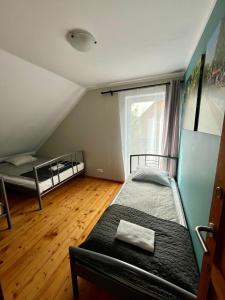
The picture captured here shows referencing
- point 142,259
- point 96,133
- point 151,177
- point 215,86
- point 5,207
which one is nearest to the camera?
point 215,86

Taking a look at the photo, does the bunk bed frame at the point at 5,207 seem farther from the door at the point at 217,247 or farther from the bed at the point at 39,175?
the door at the point at 217,247

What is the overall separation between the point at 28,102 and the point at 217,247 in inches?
124

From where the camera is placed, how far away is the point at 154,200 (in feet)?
5.96

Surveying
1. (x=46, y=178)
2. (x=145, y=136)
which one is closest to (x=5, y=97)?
(x=46, y=178)

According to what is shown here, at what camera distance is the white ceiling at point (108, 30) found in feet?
3.61

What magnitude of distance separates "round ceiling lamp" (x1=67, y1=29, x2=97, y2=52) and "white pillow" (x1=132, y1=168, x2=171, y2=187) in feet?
6.17

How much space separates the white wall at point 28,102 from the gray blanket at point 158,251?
2.28m

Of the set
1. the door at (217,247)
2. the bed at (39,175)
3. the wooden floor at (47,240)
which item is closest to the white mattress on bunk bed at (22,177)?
the bed at (39,175)

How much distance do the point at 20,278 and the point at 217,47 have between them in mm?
2545

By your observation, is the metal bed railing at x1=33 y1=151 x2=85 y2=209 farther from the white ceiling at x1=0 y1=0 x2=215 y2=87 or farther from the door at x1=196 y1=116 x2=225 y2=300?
the door at x1=196 y1=116 x2=225 y2=300

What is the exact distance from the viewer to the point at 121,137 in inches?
128

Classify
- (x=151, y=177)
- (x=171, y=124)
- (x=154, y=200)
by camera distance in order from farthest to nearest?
(x=171, y=124)
(x=151, y=177)
(x=154, y=200)

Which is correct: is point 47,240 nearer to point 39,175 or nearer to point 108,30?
point 39,175

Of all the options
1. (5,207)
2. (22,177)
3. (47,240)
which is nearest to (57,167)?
(22,177)
